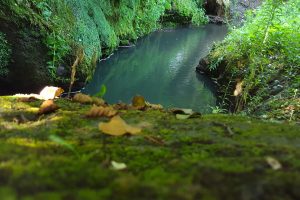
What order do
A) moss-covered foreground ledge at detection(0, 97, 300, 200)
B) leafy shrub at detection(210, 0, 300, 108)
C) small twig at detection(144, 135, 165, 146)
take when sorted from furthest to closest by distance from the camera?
1. leafy shrub at detection(210, 0, 300, 108)
2. small twig at detection(144, 135, 165, 146)
3. moss-covered foreground ledge at detection(0, 97, 300, 200)

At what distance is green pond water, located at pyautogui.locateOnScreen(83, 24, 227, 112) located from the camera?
8867 mm

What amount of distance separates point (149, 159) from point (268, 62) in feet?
20.3

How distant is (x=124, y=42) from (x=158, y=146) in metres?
13.1

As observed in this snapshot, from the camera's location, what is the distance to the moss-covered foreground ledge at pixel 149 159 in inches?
46.8

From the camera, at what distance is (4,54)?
24.4 feet

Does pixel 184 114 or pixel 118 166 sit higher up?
pixel 118 166

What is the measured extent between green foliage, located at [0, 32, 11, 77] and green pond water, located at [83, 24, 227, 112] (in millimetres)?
1956

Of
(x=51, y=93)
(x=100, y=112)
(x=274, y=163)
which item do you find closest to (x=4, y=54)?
(x=51, y=93)

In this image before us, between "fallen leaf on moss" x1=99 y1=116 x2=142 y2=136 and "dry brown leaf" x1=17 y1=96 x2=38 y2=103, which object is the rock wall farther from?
"fallen leaf on moss" x1=99 y1=116 x2=142 y2=136

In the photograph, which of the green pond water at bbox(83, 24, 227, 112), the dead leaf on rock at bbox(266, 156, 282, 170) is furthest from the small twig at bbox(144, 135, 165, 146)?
the green pond water at bbox(83, 24, 227, 112)

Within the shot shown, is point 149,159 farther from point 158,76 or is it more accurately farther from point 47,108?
point 158,76

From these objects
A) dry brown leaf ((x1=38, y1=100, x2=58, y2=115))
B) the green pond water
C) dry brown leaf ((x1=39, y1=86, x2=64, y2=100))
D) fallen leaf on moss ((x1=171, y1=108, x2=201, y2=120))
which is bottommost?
the green pond water

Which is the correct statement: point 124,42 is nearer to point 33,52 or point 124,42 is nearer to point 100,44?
point 100,44

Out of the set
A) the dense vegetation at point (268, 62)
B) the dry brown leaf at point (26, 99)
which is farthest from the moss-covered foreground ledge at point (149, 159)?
the dense vegetation at point (268, 62)
